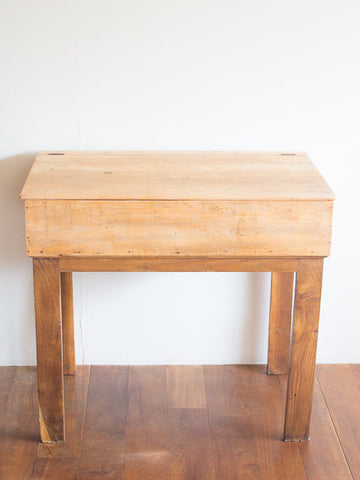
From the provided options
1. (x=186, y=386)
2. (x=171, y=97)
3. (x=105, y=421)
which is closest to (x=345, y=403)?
(x=186, y=386)

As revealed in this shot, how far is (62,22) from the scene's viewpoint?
2.48 m

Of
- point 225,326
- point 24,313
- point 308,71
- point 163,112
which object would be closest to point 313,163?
point 308,71

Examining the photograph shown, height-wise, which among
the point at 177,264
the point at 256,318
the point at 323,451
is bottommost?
the point at 323,451

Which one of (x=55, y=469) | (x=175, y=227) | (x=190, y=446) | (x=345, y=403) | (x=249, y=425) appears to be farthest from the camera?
(x=345, y=403)

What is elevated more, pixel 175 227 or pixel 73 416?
pixel 175 227

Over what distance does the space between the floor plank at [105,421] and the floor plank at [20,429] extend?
0.57ft

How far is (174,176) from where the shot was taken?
7.74 feet

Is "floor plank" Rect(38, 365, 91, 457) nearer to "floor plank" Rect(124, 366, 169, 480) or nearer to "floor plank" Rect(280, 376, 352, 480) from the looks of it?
"floor plank" Rect(124, 366, 169, 480)

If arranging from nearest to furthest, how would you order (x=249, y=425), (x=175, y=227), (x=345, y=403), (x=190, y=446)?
(x=175, y=227) → (x=190, y=446) → (x=249, y=425) → (x=345, y=403)

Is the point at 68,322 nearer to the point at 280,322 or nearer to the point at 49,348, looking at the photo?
the point at 49,348

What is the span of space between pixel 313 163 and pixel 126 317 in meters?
0.93

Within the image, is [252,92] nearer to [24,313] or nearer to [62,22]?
[62,22]

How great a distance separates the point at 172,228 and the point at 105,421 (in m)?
0.79

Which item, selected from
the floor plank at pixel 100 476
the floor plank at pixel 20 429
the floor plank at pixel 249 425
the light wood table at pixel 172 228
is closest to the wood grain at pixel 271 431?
the floor plank at pixel 249 425
